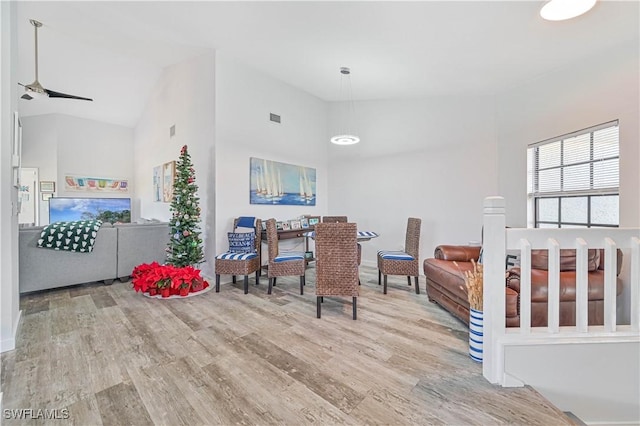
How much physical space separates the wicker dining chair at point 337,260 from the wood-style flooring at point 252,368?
1.01 ft

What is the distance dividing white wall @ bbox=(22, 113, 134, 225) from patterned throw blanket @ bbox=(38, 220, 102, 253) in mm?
4251

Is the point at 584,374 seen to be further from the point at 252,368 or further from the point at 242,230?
the point at 242,230

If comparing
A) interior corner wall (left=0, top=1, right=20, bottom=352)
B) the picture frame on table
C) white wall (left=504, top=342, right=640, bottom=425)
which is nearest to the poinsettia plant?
interior corner wall (left=0, top=1, right=20, bottom=352)

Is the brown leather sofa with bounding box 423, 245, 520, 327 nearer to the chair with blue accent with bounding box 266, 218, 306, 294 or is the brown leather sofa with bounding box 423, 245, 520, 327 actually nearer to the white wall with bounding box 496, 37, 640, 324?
the white wall with bounding box 496, 37, 640, 324

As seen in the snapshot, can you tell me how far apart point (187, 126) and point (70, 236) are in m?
2.36

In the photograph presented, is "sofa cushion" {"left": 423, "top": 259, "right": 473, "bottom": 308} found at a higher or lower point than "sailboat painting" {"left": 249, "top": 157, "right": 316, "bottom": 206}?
lower

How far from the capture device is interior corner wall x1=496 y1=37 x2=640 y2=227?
2613mm

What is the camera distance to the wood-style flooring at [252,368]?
144cm

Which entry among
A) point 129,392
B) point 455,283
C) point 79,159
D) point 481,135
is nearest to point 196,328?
point 129,392

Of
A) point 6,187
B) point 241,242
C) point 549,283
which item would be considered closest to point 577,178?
point 549,283

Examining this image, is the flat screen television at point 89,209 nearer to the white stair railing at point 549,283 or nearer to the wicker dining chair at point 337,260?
the wicker dining chair at point 337,260

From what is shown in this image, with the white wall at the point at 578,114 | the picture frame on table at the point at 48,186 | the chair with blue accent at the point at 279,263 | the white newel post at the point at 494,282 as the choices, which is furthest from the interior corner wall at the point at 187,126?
the white wall at the point at 578,114

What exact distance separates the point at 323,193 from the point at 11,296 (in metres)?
4.54

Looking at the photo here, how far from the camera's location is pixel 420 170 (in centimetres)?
463
